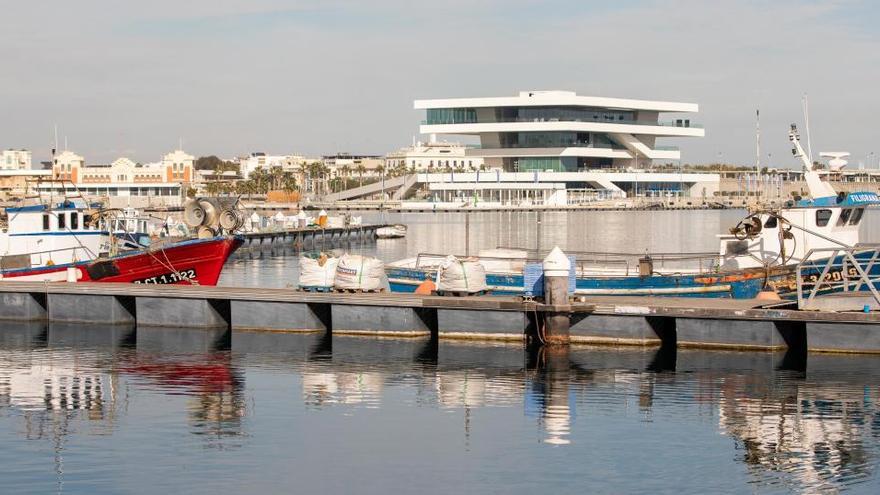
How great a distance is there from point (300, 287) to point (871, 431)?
18.0m

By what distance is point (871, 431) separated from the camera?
24531 mm

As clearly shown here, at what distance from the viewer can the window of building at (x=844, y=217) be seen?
4022 centimetres

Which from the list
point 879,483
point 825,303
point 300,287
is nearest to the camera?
point 879,483

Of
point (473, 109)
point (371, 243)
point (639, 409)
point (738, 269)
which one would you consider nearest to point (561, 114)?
point (473, 109)

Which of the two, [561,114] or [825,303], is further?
[561,114]

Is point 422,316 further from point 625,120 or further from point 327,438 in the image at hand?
point 625,120

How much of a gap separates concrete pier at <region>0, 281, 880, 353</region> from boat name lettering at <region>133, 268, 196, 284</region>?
4.22 m

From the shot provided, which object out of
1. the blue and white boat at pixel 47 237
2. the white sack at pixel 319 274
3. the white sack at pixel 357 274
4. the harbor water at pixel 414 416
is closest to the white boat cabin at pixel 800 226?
the harbor water at pixel 414 416

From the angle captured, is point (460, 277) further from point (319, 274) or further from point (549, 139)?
point (549, 139)

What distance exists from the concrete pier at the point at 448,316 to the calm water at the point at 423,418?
1.74 ft

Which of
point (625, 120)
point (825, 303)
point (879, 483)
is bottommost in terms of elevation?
point (879, 483)

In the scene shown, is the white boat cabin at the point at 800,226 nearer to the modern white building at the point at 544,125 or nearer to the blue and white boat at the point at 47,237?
the blue and white boat at the point at 47,237

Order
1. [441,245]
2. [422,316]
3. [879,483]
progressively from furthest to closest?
[441,245]
[422,316]
[879,483]

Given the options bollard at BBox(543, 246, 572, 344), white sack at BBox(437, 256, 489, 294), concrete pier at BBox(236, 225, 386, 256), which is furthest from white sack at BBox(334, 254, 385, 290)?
concrete pier at BBox(236, 225, 386, 256)
